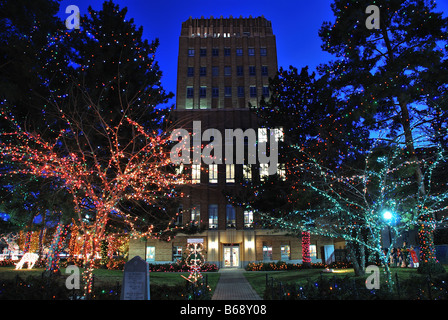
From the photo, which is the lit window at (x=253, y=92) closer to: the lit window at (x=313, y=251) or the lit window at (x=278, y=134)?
the lit window at (x=278, y=134)

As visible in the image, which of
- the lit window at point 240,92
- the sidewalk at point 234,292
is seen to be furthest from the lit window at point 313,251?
the lit window at point 240,92

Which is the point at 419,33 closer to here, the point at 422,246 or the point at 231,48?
the point at 422,246

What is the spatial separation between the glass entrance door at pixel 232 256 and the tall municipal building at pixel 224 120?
0.10m

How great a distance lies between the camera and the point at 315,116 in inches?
768

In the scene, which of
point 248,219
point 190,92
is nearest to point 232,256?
point 248,219

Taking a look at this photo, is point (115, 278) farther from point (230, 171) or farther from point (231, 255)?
point (230, 171)

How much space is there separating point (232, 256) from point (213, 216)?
466 cm

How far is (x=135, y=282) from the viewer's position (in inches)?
285

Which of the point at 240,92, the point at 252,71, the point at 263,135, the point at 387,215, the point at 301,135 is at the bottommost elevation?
the point at 387,215

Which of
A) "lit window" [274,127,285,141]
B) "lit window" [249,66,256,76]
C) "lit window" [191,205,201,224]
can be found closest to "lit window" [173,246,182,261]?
"lit window" [191,205,201,224]

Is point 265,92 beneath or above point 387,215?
above

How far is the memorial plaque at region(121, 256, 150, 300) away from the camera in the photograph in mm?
7152

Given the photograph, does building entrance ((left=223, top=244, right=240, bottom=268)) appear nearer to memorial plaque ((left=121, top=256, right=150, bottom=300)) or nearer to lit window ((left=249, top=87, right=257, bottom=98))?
lit window ((left=249, top=87, right=257, bottom=98))
